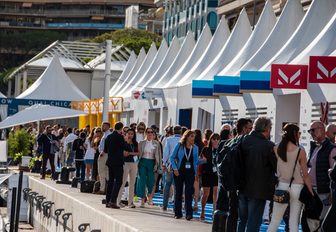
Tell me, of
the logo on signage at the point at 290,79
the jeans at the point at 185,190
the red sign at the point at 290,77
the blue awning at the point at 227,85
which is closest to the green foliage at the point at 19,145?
the blue awning at the point at 227,85

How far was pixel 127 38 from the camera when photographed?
364ft

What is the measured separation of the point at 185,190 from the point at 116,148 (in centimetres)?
234

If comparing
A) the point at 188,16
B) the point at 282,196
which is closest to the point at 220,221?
the point at 282,196

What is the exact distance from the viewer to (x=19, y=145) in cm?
4762

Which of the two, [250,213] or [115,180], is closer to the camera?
[250,213]

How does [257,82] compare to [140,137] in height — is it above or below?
above

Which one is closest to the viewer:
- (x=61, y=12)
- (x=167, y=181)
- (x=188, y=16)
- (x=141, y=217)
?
(x=141, y=217)

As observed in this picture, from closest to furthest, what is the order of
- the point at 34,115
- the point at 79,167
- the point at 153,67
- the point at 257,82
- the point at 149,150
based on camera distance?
the point at 149,150, the point at 257,82, the point at 79,167, the point at 34,115, the point at 153,67

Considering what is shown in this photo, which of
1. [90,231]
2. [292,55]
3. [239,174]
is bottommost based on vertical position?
[90,231]

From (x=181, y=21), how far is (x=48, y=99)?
42.0 m

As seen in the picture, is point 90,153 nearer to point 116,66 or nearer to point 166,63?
point 166,63

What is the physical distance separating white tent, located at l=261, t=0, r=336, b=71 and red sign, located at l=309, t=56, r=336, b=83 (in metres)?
4.96

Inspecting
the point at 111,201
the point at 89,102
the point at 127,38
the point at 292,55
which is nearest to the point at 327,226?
the point at 111,201

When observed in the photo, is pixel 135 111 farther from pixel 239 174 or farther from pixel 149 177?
pixel 239 174
